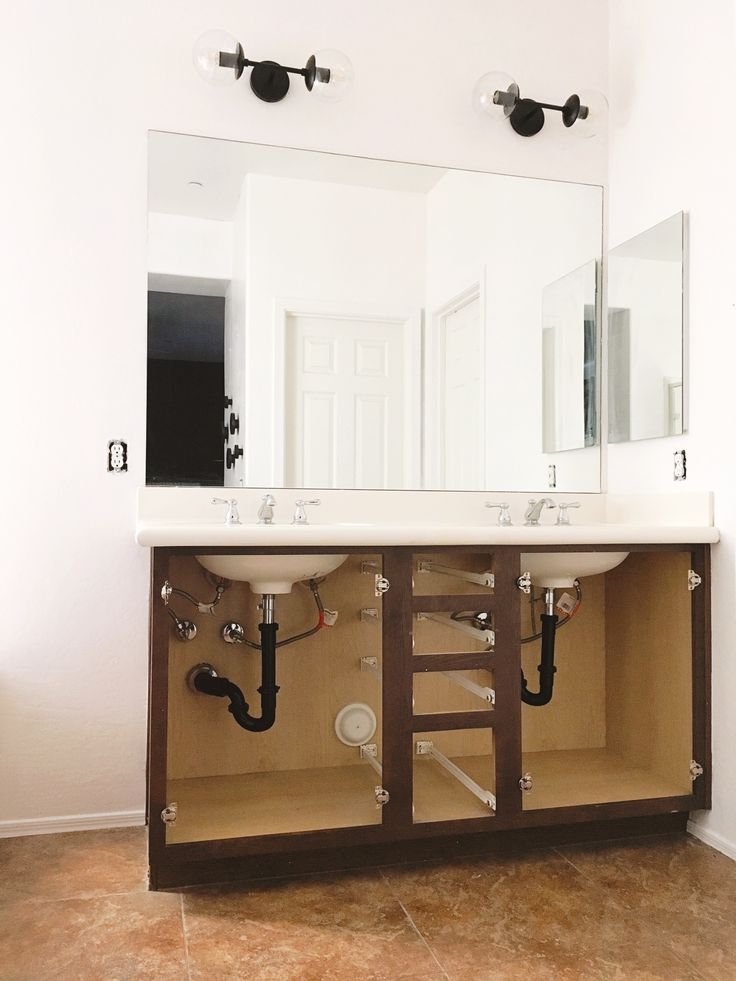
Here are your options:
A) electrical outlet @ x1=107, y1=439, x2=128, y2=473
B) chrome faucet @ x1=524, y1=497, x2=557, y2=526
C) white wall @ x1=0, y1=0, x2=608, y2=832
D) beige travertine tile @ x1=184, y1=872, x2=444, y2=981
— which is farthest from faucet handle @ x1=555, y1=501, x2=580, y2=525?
electrical outlet @ x1=107, y1=439, x2=128, y2=473

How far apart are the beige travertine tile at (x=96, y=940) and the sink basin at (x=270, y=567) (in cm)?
74

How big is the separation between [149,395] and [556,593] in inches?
53.7

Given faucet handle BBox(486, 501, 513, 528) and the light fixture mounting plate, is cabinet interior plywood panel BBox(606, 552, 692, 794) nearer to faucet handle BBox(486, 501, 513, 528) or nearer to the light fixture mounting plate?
faucet handle BBox(486, 501, 513, 528)

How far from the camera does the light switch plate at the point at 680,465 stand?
7.61 ft

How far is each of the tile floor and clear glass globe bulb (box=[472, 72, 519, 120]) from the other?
7.01 feet

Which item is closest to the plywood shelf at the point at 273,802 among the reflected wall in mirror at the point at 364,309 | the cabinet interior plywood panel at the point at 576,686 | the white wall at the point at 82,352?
the white wall at the point at 82,352

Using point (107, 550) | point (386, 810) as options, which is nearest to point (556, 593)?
point (386, 810)

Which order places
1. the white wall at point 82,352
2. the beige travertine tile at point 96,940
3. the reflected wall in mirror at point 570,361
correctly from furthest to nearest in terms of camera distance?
the reflected wall in mirror at point 570,361 → the white wall at point 82,352 → the beige travertine tile at point 96,940

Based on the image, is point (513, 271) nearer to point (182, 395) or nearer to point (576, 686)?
point (182, 395)

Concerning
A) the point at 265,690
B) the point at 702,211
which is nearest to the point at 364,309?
the point at 702,211

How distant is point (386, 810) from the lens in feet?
6.45

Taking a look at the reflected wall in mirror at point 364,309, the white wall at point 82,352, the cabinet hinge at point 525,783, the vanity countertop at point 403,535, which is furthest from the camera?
the reflected wall in mirror at point 364,309

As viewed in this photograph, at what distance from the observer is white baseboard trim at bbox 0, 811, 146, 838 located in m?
2.25

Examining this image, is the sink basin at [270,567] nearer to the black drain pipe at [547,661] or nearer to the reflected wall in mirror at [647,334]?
the black drain pipe at [547,661]
